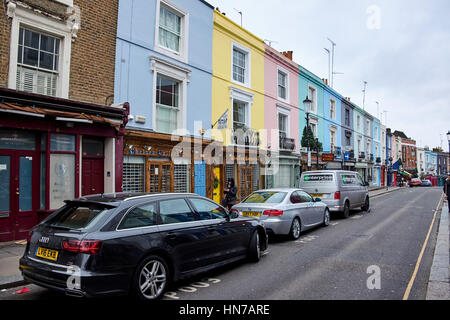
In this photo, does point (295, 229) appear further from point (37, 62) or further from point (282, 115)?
point (282, 115)

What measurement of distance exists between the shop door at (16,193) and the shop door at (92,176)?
4.75 ft

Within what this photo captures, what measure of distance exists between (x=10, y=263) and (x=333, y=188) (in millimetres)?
10905

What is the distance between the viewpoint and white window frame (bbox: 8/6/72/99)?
843 cm

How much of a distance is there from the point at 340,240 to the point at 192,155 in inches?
282

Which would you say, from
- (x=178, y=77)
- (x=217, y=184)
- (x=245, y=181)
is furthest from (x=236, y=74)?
(x=217, y=184)

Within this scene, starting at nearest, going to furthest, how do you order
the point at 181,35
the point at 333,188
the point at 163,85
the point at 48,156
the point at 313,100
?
the point at 48,156, the point at 163,85, the point at 333,188, the point at 181,35, the point at 313,100

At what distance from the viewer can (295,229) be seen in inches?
357

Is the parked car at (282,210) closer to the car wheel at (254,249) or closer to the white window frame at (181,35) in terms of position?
the car wheel at (254,249)

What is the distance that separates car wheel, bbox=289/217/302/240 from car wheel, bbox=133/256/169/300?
4.93 meters

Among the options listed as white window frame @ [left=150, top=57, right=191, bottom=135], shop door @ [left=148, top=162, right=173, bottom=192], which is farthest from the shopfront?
white window frame @ [left=150, top=57, right=191, bottom=135]

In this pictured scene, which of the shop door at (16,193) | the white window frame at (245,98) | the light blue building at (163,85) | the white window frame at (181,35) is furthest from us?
the white window frame at (245,98)

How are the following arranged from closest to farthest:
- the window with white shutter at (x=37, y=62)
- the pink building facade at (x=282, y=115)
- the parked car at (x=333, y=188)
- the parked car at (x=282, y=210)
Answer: the parked car at (x=282, y=210) < the window with white shutter at (x=37, y=62) < the parked car at (x=333, y=188) < the pink building facade at (x=282, y=115)

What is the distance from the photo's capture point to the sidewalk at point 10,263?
534 cm

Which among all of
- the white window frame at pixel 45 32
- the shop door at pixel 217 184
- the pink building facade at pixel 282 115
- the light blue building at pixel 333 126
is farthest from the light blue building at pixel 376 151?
the white window frame at pixel 45 32
